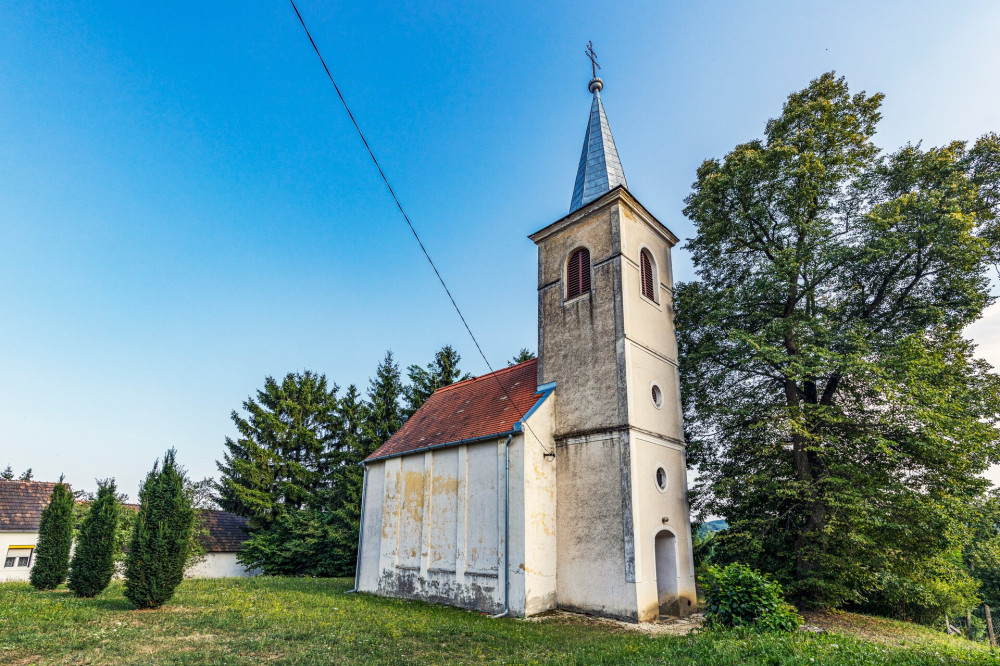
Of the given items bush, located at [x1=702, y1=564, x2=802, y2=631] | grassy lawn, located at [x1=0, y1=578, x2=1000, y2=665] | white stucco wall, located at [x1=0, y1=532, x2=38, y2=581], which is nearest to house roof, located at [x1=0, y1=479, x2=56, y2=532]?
white stucco wall, located at [x1=0, y1=532, x2=38, y2=581]

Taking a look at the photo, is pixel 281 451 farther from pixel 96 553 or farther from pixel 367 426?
pixel 96 553

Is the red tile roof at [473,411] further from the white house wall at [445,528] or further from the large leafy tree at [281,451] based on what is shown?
the large leafy tree at [281,451]

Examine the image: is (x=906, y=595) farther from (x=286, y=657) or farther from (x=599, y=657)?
(x=286, y=657)

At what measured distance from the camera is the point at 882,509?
426 inches

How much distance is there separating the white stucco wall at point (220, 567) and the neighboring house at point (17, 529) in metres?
7.25

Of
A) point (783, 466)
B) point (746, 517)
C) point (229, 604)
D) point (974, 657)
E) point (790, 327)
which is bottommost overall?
point (229, 604)

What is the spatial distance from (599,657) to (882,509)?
7.52 meters

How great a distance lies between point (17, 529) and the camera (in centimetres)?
2409

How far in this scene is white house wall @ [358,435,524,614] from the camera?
12688 mm

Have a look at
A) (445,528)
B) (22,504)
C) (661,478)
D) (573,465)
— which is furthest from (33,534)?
(661,478)

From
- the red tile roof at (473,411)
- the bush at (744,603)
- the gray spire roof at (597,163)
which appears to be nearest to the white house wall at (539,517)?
the red tile roof at (473,411)

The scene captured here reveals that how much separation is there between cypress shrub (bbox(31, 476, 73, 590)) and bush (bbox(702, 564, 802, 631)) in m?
19.1

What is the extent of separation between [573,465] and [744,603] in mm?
5224

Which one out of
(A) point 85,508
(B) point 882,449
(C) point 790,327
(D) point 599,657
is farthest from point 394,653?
(A) point 85,508
